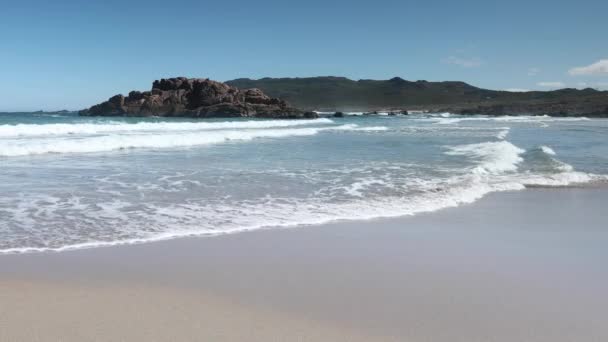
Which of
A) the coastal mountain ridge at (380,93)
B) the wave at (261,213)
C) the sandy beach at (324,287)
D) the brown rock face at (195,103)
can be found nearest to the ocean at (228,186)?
the wave at (261,213)

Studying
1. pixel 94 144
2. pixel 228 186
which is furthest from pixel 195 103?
pixel 228 186

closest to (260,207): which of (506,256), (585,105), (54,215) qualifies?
(54,215)

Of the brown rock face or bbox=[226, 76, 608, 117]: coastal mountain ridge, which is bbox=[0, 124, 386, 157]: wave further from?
bbox=[226, 76, 608, 117]: coastal mountain ridge

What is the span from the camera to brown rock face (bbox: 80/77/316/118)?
225 ft

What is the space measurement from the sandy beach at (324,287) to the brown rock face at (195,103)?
63.5 metres

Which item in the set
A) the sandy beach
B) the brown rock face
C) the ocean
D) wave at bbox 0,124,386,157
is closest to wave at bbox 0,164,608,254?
the ocean

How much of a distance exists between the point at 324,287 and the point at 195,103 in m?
70.3

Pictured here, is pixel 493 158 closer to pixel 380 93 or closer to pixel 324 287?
pixel 324 287

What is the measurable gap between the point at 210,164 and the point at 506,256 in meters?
9.26

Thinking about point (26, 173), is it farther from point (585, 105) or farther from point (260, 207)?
point (585, 105)

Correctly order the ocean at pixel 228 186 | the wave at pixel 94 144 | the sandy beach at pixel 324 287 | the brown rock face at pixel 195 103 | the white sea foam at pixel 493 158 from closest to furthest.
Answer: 1. the sandy beach at pixel 324 287
2. the ocean at pixel 228 186
3. the white sea foam at pixel 493 158
4. the wave at pixel 94 144
5. the brown rock face at pixel 195 103

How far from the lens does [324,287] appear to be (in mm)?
4043

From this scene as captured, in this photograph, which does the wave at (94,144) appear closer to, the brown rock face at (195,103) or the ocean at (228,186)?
the ocean at (228,186)

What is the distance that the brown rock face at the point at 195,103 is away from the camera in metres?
68.7
